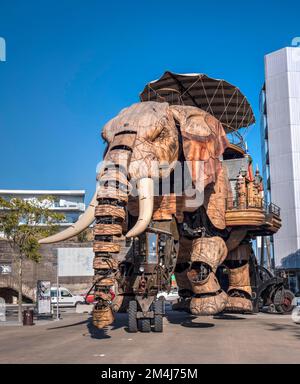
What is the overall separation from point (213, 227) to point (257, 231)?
4.87 meters

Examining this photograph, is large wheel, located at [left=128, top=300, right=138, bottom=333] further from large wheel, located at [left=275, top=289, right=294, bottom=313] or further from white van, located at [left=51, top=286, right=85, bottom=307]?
white van, located at [left=51, top=286, right=85, bottom=307]

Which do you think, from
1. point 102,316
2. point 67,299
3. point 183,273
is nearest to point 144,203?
point 102,316

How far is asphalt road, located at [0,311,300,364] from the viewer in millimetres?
10094

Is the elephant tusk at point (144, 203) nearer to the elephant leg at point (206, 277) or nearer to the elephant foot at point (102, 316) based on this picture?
the elephant foot at point (102, 316)

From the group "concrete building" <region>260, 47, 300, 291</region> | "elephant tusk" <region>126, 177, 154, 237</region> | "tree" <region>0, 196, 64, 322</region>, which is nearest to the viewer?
Result: "elephant tusk" <region>126, 177, 154, 237</region>

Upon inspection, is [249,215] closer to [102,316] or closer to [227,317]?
[227,317]

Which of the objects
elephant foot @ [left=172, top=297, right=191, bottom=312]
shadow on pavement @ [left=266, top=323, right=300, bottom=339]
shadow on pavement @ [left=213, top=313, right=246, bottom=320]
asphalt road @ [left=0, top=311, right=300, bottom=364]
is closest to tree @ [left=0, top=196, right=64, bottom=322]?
Answer: asphalt road @ [left=0, top=311, right=300, bottom=364]

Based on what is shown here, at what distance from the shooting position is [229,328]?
1625 centimetres

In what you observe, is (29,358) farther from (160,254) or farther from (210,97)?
(210,97)

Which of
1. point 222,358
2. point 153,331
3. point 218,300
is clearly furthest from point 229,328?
point 222,358

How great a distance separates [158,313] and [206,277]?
2.45 meters

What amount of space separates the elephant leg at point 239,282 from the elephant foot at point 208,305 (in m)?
3.75

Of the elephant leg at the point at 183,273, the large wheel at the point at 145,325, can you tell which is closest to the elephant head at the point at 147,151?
the elephant leg at the point at 183,273

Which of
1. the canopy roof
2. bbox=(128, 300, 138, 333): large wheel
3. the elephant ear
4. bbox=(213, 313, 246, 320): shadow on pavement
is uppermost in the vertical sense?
the canopy roof
